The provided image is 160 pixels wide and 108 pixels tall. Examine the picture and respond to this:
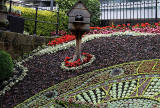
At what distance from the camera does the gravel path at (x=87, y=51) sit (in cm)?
600

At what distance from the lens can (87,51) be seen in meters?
7.96

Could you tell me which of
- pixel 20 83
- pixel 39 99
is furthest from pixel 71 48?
pixel 39 99

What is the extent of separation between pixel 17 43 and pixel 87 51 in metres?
2.77

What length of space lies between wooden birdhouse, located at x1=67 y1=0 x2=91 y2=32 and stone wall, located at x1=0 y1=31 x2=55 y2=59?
8.13 feet

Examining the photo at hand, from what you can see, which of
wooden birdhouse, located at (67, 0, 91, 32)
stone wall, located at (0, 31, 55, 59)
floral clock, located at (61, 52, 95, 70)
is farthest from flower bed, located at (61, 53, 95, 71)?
stone wall, located at (0, 31, 55, 59)

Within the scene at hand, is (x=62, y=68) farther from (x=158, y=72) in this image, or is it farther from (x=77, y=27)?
(x=158, y=72)

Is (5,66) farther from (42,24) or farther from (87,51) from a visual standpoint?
(42,24)

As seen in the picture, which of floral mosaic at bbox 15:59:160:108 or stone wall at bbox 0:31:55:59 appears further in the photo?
stone wall at bbox 0:31:55:59

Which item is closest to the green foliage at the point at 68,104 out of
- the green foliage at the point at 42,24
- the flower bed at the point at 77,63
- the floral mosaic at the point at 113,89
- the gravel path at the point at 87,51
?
Answer: the floral mosaic at the point at 113,89

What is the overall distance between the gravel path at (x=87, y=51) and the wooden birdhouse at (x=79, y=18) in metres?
1.17

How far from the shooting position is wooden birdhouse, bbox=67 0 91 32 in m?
6.96

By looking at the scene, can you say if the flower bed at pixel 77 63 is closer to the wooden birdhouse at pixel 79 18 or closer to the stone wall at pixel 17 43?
the wooden birdhouse at pixel 79 18

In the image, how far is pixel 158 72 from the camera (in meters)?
5.62

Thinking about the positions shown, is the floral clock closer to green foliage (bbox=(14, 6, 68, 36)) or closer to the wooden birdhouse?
the wooden birdhouse
